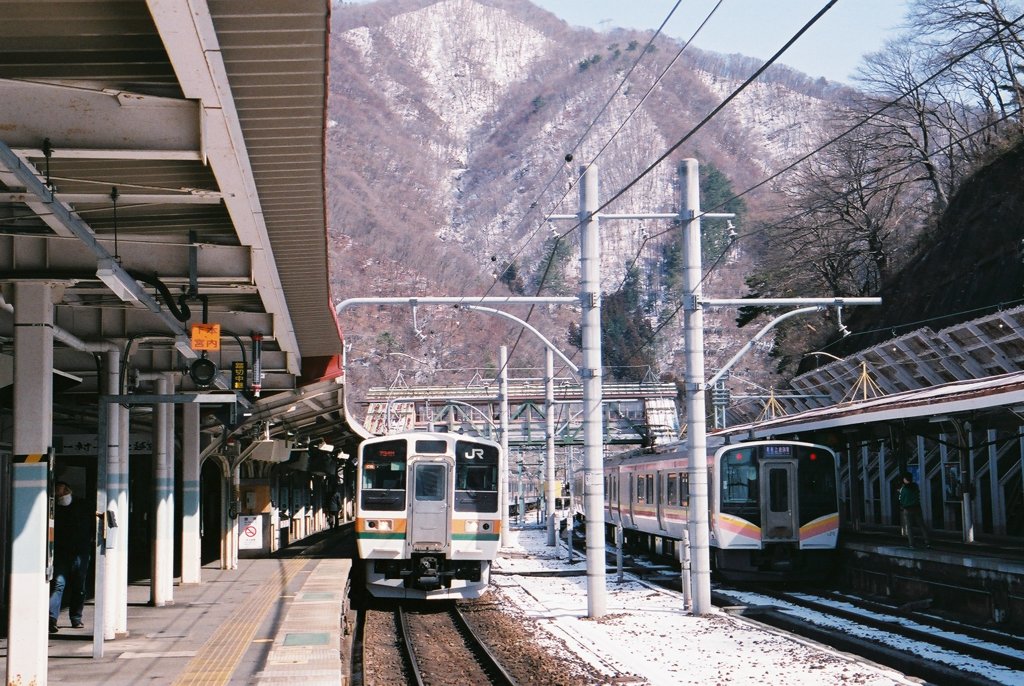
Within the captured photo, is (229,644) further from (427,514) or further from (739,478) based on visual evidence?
(739,478)

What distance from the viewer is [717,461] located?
65.2ft

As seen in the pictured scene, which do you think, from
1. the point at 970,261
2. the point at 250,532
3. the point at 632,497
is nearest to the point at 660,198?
the point at 970,261

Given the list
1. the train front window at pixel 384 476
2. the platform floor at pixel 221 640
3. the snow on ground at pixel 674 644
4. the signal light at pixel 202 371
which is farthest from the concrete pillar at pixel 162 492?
the snow on ground at pixel 674 644

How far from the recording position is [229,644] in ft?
38.6

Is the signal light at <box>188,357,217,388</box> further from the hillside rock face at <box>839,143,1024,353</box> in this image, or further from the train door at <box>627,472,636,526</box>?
the hillside rock face at <box>839,143,1024,353</box>

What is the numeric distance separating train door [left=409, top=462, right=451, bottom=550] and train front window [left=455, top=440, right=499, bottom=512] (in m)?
0.22

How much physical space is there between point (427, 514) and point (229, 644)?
631 centimetres

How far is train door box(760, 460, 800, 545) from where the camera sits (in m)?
19.6

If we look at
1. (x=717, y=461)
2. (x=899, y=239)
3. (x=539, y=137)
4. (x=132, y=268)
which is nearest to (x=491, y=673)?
(x=132, y=268)

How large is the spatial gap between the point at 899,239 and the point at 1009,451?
81.7ft

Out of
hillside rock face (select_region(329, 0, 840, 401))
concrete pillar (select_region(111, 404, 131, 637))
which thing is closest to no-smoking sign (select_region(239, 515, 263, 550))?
concrete pillar (select_region(111, 404, 131, 637))

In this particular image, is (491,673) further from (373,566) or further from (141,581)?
(141,581)

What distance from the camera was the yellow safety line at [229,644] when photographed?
989cm

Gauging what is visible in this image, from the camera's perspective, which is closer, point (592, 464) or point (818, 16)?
point (818, 16)
